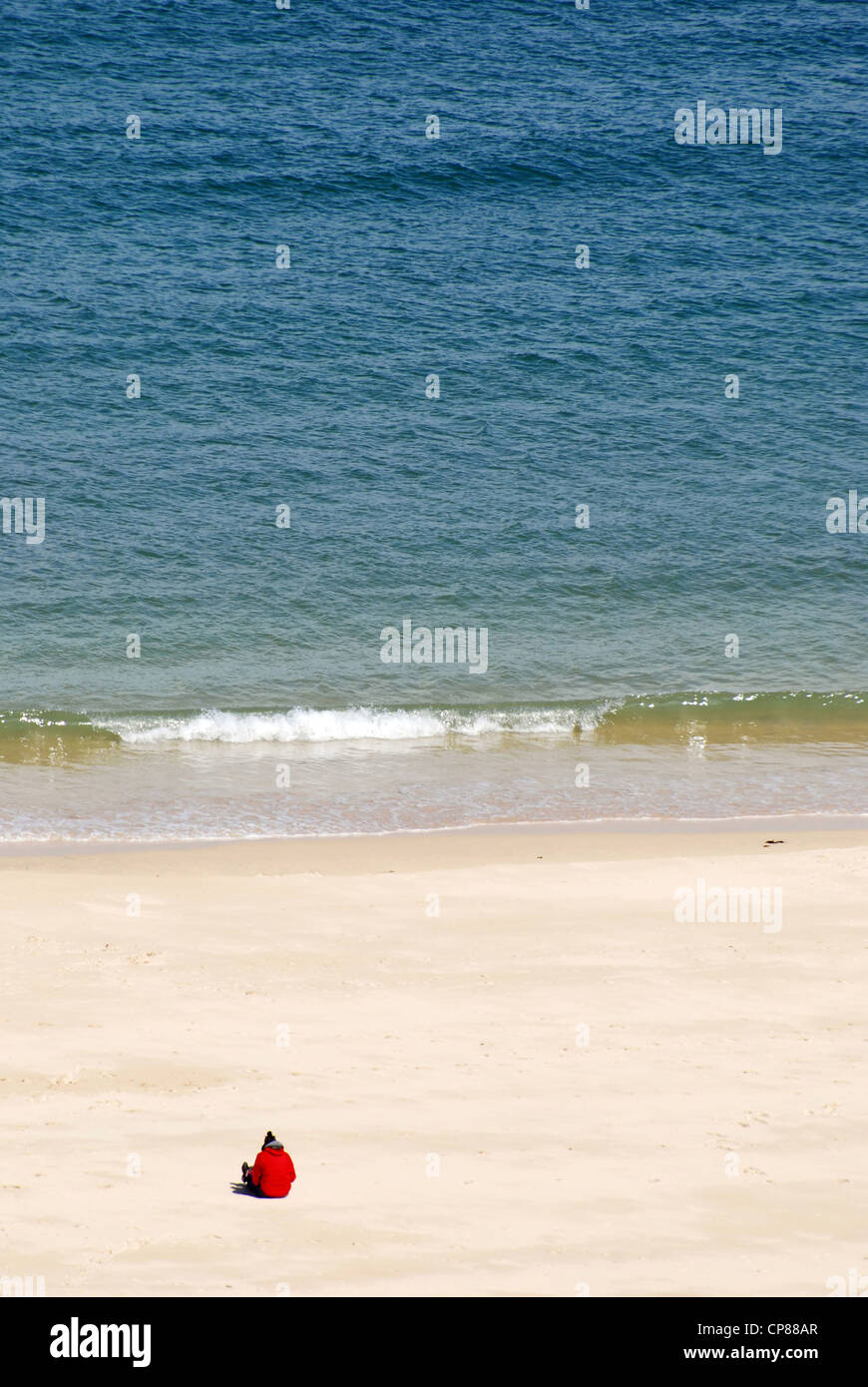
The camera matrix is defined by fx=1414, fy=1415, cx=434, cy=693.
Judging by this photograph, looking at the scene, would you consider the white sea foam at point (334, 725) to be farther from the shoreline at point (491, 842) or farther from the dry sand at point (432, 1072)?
the dry sand at point (432, 1072)

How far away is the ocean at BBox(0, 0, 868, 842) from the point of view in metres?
17.2

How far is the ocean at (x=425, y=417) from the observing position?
17156 millimetres

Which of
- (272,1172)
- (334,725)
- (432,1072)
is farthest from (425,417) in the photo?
(272,1172)

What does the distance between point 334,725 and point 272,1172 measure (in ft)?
31.5

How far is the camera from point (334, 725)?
1755 cm

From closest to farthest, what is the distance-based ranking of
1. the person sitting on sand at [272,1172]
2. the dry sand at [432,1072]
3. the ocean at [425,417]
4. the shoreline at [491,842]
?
the dry sand at [432,1072] < the person sitting on sand at [272,1172] < the shoreline at [491,842] < the ocean at [425,417]

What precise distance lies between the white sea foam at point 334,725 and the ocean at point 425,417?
2.0 inches

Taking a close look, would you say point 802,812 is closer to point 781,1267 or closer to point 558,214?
point 781,1267

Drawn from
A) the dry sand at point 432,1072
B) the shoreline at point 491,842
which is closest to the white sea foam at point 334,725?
the shoreline at point 491,842

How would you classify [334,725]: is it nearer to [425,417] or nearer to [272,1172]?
[425,417]

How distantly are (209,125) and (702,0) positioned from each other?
16154 mm

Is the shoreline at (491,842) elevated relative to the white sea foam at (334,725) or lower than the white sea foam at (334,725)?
lower

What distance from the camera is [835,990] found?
1123 cm

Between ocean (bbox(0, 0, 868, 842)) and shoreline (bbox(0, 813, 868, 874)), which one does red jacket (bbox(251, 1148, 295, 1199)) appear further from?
ocean (bbox(0, 0, 868, 842))
